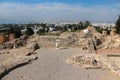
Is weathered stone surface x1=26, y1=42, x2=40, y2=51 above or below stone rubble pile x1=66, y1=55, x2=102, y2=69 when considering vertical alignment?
below

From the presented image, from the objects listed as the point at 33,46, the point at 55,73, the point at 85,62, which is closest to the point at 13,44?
the point at 33,46

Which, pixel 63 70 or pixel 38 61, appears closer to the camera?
pixel 63 70

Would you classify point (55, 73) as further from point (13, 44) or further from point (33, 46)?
point (13, 44)

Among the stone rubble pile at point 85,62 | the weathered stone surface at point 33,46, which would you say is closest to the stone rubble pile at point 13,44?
the weathered stone surface at point 33,46

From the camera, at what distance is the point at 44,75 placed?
1375 centimetres

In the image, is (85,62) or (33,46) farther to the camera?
(33,46)

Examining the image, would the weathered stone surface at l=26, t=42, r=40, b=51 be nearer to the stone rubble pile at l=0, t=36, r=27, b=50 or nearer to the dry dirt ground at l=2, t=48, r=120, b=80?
the stone rubble pile at l=0, t=36, r=27, b=50

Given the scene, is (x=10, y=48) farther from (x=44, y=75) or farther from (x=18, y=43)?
(x=44, y=75)

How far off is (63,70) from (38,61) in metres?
3.11

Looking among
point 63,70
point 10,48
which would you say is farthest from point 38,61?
point 10,48

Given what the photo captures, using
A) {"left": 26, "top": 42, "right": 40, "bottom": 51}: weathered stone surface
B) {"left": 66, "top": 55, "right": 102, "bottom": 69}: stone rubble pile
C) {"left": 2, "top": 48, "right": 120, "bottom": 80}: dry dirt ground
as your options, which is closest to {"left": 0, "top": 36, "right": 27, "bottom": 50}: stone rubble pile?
{"left": 26, "top": 42, "right": 40, "bottom": 51}: weathered stone surface

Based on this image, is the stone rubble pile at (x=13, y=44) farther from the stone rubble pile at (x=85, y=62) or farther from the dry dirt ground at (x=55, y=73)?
the stone rubble pile at (x=85, y=62)

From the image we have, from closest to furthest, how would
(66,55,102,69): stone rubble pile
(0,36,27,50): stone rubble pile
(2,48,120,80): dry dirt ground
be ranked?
(2,48,120,80): dry dirt ground
(66,55,102,69): stone rubble pile
(0,36,27,50): stone rubble pile

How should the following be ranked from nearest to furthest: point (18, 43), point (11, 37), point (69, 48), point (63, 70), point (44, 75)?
1. point (44, 75)
2. point (63, 70)
3. point (69, 48)
4. point (18, 43)
5. point (11, 37)
